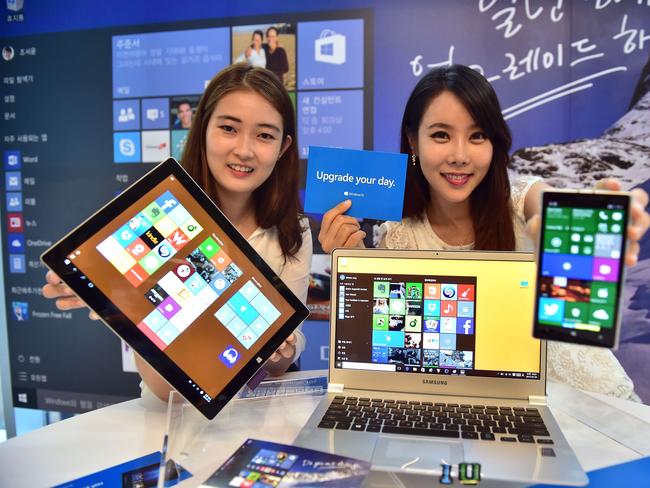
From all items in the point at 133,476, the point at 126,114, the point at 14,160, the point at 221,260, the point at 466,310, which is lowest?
the point at 133,476

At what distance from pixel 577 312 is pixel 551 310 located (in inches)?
1.4

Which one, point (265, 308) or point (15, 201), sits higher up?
point (15, 201)

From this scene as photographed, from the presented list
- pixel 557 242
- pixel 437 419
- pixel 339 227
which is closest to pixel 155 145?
pixel 339 227

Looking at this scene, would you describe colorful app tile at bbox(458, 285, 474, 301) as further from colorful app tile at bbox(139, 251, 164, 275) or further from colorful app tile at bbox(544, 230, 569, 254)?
colorful app tile at bbox(139, 251, 164, 275)

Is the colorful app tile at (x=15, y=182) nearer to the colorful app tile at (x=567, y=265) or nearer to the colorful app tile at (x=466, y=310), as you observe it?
the colorful app tile at (x=466, y=310)

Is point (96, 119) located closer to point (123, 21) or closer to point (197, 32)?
point (123, 21)

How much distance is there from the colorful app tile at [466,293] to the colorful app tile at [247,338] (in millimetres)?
465

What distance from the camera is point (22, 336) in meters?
3.03

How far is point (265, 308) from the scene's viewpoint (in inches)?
42.0

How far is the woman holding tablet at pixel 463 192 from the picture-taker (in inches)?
53.7

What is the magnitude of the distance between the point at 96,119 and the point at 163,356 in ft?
7.80

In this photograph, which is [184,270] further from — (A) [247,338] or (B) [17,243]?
(B) [17,243]

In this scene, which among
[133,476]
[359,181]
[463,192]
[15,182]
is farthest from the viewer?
[15,182]

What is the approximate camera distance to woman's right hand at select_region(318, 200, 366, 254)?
129 centimetres
